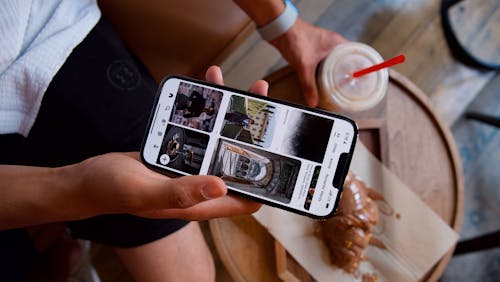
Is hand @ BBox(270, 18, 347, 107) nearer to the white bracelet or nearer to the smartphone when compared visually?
the white bracelet

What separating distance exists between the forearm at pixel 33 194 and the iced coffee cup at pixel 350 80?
46 cm

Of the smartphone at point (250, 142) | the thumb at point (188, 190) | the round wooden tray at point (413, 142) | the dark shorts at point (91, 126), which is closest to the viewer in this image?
the thumb at point (188, 190)

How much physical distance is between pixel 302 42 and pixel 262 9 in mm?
101

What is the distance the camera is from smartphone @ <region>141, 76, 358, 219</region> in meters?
0.52

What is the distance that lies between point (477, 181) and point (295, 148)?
38.3 inches

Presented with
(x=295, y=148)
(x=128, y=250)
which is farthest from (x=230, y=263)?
(x=295, y=148)

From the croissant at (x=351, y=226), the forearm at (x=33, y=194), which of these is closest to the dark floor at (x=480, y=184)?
the croissant at (x=351, y=226)

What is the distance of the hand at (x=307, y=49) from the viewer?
0.72 m

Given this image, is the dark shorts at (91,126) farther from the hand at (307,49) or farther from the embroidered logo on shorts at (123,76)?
the hand at (307,49)

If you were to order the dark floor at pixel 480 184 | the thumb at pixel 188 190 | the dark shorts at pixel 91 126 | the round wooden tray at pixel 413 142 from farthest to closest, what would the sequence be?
the dark floor at pixel 480 184, the round wooden tray at pixel 413 142, the dark shorts at pixel 91 126, the thumb at pixel 188 190

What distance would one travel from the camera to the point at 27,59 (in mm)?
572

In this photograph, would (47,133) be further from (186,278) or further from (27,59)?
(186,278)

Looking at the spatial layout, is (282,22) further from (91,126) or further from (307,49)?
(91,126)

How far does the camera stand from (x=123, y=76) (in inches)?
26.5
